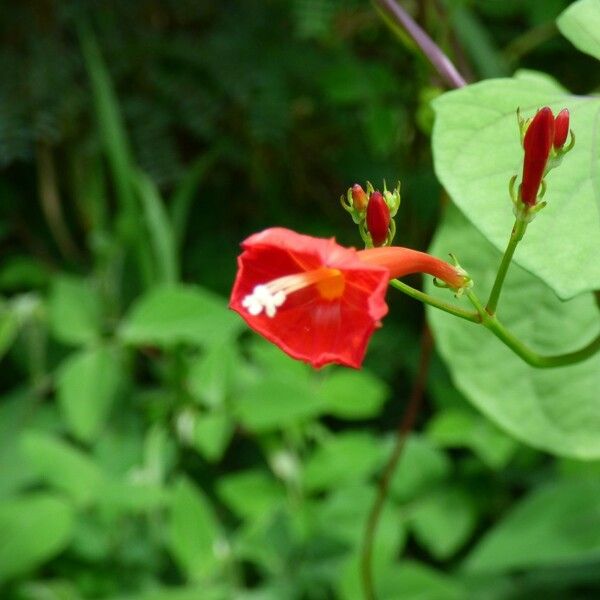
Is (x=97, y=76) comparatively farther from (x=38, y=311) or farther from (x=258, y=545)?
(x=258, y=545)

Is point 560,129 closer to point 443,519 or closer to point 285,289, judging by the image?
point 285,289

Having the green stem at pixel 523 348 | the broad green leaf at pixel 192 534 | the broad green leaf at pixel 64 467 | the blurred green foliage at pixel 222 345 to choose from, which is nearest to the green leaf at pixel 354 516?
the blurred green foliage at pixel 222 345

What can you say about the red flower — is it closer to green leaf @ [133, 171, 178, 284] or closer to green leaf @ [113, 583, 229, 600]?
green leaf @ [113, 583, 229, 600]

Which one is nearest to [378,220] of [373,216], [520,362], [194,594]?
[373,216]

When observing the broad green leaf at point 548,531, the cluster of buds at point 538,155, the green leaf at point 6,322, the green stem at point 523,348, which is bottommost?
the broad green leaf at point 548,531

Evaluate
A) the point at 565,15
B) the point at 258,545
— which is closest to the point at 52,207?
the point at 258,545

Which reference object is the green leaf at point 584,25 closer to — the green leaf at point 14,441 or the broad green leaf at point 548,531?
the broad green leaf at point 548,531
